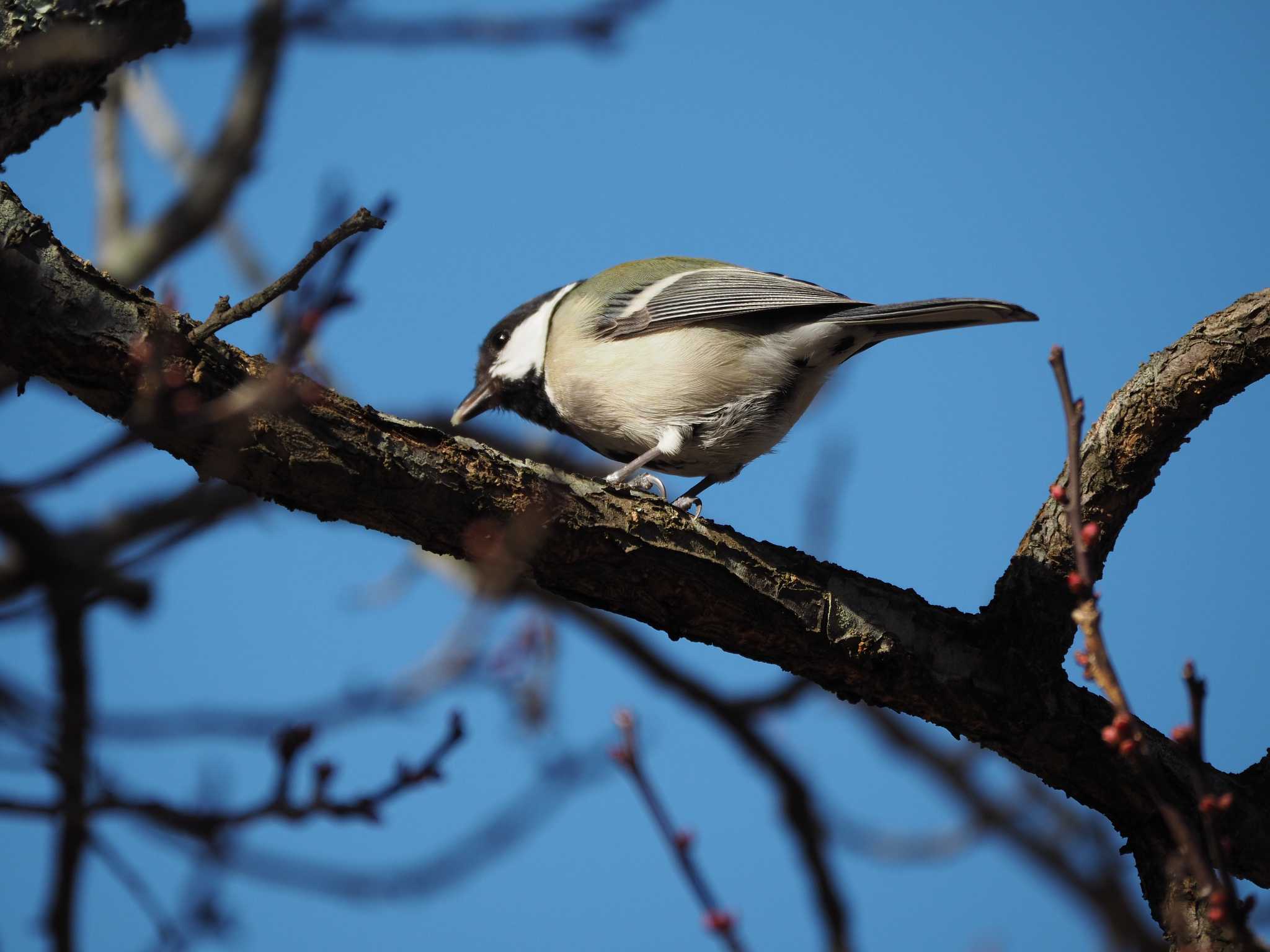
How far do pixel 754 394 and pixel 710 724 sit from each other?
1.93m

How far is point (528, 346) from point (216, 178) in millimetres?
1836

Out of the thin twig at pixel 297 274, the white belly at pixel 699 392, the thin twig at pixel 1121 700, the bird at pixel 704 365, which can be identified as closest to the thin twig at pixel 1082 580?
the thin twig at pixel 1121 700

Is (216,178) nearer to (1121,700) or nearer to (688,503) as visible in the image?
(688,503)

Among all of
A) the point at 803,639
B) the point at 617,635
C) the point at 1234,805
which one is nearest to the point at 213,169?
the point at 617,635

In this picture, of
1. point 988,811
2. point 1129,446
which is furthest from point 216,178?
point 988,811

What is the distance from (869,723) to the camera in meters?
5.94

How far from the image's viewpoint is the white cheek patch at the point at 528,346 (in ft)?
15.3

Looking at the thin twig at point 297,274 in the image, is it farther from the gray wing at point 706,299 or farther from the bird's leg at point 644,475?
the gray wing at point 706,299

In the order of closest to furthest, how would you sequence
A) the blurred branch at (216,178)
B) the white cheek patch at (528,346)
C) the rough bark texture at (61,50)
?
the rough bark texture at (61,50) < the white cheek patch at (528,346) < the blurred branch at (216,178)

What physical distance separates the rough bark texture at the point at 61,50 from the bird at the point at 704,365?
72.2 inches

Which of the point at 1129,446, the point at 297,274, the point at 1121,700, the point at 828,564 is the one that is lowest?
the point at 1121,700

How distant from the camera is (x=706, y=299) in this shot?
13.5ft

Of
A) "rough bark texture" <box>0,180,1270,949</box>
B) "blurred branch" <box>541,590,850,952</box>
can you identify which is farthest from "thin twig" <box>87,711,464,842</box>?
"blurred branch" <box>541,590,850,952</box>

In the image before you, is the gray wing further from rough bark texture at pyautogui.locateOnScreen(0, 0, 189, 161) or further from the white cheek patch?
rough bark texture at pyautogui.locateOnScreen(0, 0, 189, 161)
